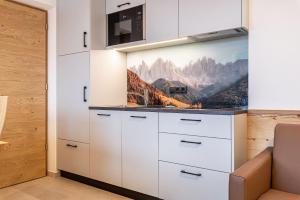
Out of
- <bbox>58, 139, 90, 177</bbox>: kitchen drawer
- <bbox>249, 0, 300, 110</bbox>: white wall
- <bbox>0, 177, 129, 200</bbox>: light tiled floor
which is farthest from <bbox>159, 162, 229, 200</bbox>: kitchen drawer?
<bbox>58, 139, 90, 177</bbox>: kitchen drawer

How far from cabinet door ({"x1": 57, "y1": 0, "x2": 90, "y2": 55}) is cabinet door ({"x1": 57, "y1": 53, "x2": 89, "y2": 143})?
0.11 meters

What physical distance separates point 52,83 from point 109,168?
137cm

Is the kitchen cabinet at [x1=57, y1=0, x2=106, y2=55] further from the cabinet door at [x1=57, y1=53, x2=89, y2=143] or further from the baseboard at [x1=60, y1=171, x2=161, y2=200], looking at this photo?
the baseboard at [x1=60, y1=171, x2=161, y2=200]

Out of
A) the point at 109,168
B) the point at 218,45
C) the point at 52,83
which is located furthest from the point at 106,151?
the point at 218,45

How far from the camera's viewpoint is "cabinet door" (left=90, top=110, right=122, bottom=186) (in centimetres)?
→ 258

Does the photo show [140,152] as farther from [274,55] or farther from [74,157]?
[274,55]

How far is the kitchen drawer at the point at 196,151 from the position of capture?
1.91 m

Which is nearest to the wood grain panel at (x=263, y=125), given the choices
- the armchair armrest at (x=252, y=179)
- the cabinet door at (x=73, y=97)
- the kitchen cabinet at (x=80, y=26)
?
the armchair armrest at (x=252, y=179)

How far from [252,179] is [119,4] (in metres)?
2.28

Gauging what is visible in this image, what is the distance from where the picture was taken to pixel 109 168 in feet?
8.68

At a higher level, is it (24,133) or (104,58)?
(104,58)

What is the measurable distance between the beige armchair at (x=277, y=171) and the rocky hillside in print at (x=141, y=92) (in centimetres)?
115

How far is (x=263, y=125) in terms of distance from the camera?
6.82 ft

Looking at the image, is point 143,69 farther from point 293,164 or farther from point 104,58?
point 293,164
